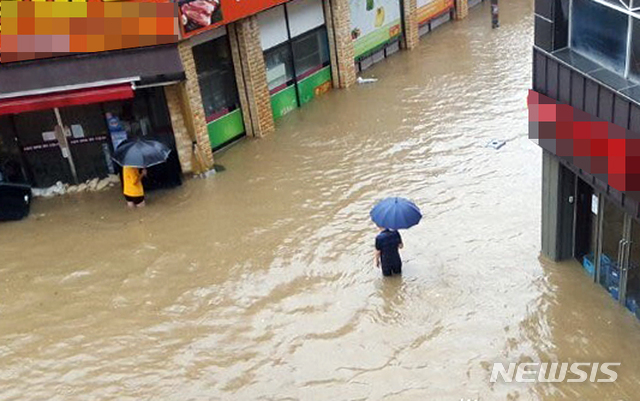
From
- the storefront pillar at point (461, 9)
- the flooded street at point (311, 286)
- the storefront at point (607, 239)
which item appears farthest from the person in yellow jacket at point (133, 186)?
the storefront pillar at point (461, 9)

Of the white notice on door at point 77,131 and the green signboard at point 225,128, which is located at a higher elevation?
the white notice on door at point 77,131

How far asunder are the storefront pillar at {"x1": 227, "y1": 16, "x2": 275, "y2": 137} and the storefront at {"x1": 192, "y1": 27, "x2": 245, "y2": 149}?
17 centimetres

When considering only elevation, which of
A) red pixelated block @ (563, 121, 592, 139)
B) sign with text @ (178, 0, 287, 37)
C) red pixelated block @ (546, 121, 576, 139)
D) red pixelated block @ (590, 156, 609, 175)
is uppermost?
sign with text @ (178, 0, 287, 37)

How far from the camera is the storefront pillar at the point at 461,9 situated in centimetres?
2752

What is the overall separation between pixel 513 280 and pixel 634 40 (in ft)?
13.1

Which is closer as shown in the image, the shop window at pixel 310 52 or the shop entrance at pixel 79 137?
the shop entrance at pixel 79 137

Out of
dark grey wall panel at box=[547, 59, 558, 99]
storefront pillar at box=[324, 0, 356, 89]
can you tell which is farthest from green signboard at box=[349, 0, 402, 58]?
dark grey wall panel at box=[547, 59, 558, 99]

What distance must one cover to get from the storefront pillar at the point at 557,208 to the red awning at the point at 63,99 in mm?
8116

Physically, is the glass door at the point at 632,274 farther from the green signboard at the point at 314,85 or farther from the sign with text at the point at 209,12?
the green signboard at the point at 314,85

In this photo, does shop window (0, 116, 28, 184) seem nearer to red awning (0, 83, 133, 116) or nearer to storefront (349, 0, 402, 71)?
red awning (0, 83, 133, 116)

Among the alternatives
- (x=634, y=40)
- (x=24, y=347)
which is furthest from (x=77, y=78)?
(x=634, y=40)

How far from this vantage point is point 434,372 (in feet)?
30.6

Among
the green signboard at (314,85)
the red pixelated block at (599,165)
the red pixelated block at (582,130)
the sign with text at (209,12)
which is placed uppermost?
the sign with text at (209,12)

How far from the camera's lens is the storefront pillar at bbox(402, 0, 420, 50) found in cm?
2409
